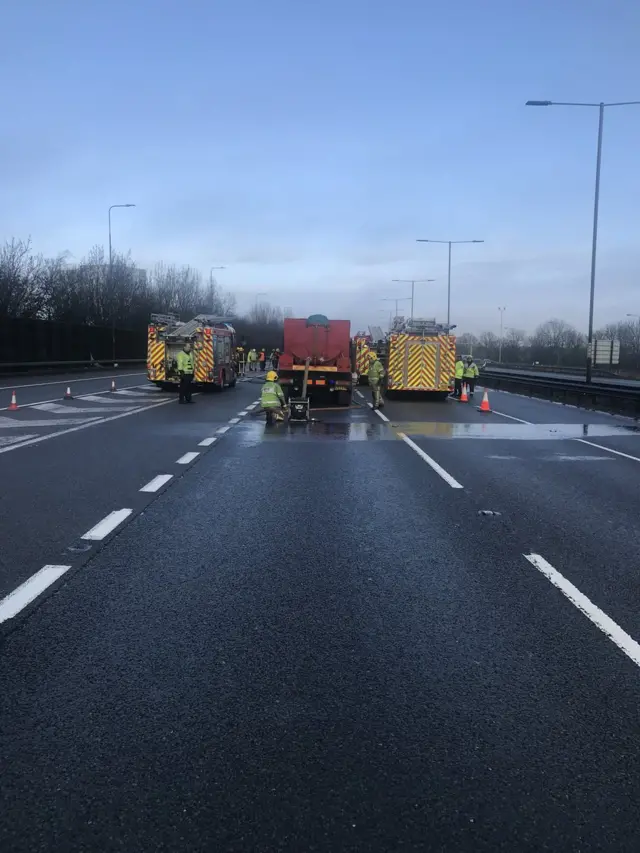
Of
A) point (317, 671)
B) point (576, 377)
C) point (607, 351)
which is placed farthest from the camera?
point (576, 377)

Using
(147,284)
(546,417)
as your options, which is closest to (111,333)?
(147,284)

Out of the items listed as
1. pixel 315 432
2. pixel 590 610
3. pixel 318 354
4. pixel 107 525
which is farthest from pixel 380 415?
pixel 590 610

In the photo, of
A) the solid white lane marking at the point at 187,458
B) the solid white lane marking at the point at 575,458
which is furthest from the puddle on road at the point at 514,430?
the solid white lane marking at the point at 187,458

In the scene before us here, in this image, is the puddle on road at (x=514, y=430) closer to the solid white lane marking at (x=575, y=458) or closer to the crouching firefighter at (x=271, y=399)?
the crouching firefighter at (x=271, y=399)

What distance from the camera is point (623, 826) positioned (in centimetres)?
305

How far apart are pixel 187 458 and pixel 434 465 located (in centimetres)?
394

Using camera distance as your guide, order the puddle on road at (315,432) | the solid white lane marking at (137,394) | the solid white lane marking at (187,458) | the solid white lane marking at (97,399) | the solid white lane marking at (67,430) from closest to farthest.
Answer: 1. the solid white lane marking at (187,458)
2. the solid white lane marking at (67,430)
3. the puddle on road at (315,432)
4. the solid white lane marking at (97,399)
5. the solid white lane marking at (137,394)

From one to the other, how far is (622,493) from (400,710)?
757 cm

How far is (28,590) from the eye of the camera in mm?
5809

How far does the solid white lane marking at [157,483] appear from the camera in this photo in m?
10.2

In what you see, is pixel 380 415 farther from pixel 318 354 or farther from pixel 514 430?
pixel 514 430

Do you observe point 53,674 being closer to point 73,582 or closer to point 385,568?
point 73,582

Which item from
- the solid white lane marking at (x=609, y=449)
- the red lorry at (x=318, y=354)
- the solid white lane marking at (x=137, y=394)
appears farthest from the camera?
the solid white lane marking at (x=137, y=394)

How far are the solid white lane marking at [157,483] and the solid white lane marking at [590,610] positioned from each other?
16.2 ft
